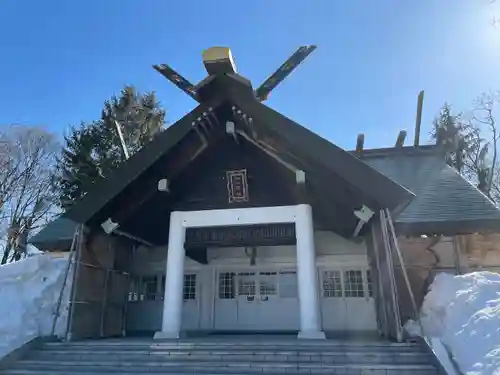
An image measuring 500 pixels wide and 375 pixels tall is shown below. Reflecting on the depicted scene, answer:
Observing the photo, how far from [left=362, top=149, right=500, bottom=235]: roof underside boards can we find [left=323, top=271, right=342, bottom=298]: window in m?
2.13

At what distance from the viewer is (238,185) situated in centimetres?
769

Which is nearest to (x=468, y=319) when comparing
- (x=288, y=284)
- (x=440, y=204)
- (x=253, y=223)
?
(x=253, y=223)

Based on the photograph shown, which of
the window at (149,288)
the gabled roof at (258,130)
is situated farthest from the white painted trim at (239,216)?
the window at (149,288)

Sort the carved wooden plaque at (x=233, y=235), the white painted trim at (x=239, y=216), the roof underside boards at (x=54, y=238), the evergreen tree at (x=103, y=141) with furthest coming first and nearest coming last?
the evergreen tree at (x=103, y=141) < the roof underside boards at (x=54, y=238) < the carved wooden plaque at (x=233, y=235) < the white painted trim at (x=239, y=216)

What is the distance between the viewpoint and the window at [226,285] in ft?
33.0

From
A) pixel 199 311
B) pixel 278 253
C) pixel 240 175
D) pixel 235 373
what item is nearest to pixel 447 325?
pixel 235 373

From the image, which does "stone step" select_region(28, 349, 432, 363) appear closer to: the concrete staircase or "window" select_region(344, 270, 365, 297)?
the concrete staircase

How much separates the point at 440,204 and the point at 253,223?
4.38 metres

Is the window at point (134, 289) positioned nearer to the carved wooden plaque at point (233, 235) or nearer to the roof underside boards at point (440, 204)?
the carved wooden plaque at point (233, 235)

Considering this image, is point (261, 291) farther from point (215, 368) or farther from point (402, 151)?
point (402, 151)

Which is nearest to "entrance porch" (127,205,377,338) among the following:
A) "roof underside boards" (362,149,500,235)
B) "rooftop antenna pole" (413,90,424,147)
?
"roof underside boards" (362,149,500,235)

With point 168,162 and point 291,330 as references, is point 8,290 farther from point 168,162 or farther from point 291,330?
point 291,330

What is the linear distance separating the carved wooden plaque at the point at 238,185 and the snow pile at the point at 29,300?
386cm

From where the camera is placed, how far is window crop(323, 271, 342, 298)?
954 centimetres
